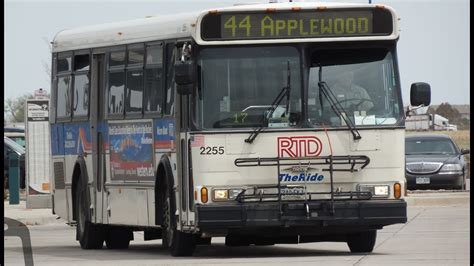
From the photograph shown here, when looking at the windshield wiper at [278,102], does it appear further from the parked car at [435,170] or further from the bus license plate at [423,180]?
the bus license plate at [423,180]

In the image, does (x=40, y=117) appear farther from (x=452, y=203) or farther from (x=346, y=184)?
(x=346, y=184)

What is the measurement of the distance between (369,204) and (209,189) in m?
1.83

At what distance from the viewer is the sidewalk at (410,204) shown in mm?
31047

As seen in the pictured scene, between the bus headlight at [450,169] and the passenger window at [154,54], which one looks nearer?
the passenger window at [154,54]

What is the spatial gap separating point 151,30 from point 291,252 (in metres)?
3.30

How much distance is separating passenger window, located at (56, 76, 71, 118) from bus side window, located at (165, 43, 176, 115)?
3.89 meters

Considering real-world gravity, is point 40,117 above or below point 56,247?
above

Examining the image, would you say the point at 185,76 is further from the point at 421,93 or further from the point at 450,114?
the point at 450,114

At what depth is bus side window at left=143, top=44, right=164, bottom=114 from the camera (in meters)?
19.7

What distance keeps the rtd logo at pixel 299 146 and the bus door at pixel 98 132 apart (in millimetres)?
3804

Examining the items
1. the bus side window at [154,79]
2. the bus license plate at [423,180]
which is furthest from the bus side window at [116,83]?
the bus license plate at [423,180]

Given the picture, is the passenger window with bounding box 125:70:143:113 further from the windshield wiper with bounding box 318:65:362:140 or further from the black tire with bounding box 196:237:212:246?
the windshield wiper with bounding box 318:65:362:140

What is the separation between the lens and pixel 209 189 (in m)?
18.3

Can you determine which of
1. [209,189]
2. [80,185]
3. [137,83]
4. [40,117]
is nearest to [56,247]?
[80,185]
